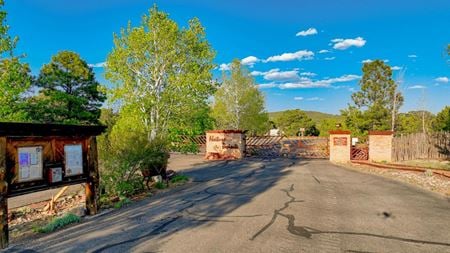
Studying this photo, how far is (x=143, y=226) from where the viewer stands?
7.53 m

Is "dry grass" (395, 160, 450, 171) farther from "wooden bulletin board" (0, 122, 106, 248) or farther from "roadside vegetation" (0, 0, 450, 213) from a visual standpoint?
"wooden bulletin board" (0, 122, 106, 248)

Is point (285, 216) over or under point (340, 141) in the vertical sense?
under

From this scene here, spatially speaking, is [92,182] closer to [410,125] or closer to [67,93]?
[67,93]

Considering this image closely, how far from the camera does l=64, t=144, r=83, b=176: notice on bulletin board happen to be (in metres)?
8.63

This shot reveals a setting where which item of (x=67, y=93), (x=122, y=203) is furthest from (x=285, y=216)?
(x=67, y=93)

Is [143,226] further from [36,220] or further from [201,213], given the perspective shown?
[36,220]

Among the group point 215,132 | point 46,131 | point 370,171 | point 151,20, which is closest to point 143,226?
point 46,131

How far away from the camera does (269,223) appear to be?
7.64 m

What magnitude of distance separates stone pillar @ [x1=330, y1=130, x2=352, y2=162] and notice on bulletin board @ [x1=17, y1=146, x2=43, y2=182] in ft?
63.5

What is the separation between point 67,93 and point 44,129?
1134 inches

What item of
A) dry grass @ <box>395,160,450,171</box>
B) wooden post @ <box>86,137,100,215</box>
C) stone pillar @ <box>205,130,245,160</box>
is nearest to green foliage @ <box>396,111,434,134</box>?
dry grass @ <box>395,160,450,171</box>

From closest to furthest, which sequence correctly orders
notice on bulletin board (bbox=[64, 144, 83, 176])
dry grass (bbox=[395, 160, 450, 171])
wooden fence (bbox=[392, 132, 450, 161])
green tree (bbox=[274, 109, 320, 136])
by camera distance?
1. notice on bulletin board (bbox=[64, 144, 83, 176])
2. dry grass (bbox=[395, 160, 450, 171])
3. wooden fence (bbox=[392, 132, 450, 161])
4. green tree (bbox=[274, 109, 320, 136])

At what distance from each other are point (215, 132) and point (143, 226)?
18.4m

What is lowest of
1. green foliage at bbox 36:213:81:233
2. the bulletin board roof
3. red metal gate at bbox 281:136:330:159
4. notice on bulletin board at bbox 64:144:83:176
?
green foliage at bbox 36:213:81:233
